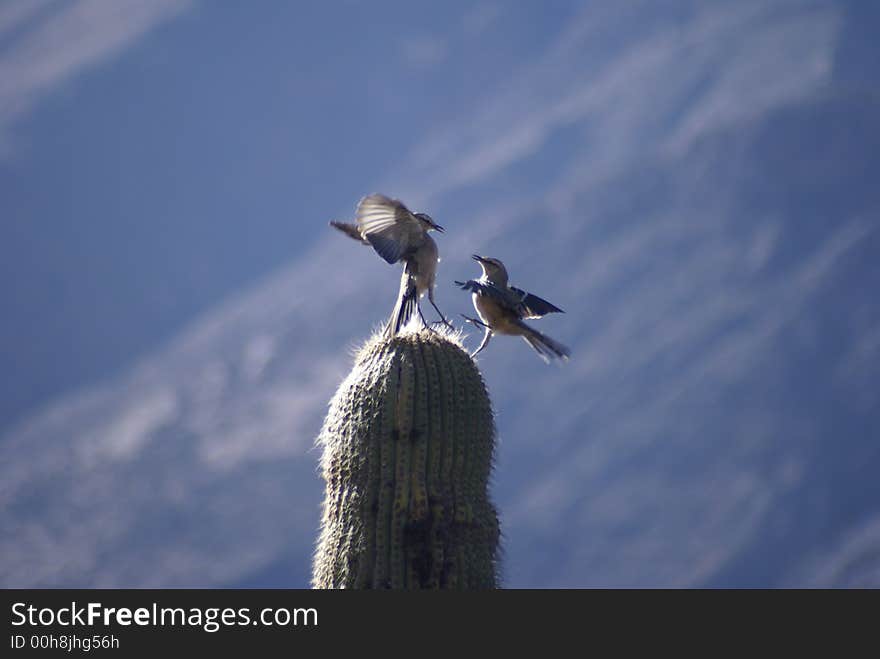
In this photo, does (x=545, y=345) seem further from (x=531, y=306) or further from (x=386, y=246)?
Answer: (x=386, y=246)

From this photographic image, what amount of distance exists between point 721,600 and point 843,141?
3893cm

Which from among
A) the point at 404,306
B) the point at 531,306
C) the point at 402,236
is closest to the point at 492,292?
the point at 531,306

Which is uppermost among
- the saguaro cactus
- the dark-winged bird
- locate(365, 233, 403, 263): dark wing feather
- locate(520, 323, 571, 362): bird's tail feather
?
locate(365, 233, 403, 263): dark wing feather

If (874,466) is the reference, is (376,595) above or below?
below

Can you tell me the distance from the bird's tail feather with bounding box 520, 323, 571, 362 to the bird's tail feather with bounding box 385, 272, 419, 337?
699 mm

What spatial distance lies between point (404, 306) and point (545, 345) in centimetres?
89

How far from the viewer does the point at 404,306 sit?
8.91 m

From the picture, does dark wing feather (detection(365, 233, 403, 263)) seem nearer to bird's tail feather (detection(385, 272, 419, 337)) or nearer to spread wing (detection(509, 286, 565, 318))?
bird's tail feather (detection(385, 272, 419, 337))

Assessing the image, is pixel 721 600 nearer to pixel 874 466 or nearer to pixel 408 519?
pixel 408 519

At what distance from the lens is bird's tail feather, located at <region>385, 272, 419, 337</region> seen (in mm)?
8202

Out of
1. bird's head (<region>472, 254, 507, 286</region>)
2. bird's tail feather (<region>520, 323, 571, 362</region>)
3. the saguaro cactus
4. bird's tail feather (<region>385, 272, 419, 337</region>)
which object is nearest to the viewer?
the saguaro cactus

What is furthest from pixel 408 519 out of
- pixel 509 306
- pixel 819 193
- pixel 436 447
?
pixel 819 193

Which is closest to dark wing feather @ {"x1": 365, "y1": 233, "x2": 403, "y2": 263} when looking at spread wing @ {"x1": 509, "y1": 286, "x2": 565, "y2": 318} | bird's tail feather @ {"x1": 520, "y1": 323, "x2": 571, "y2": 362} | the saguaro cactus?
spread wing @ {"x1": 509, "y1": 286, "x2": 565, "y2": 318}

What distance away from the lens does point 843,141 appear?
43719 millimetres
